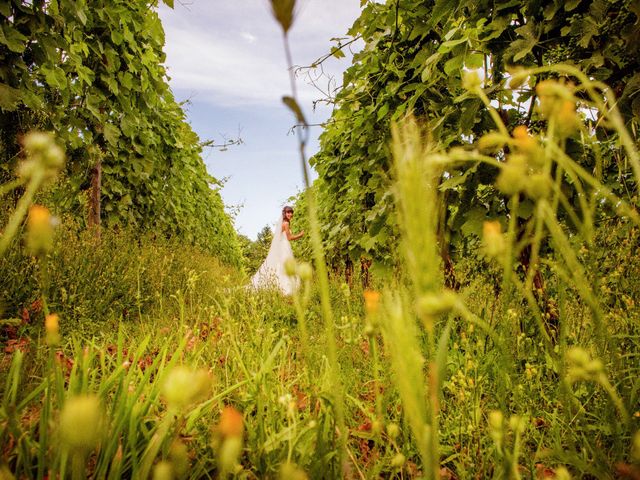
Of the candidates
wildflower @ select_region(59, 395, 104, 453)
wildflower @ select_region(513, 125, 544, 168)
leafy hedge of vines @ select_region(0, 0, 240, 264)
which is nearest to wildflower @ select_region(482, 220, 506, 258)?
wildflower @ select_region(513, 125, 544, 168)

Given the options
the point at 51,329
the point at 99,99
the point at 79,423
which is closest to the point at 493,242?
the point at 79,423

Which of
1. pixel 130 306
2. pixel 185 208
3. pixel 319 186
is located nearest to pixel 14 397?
pixel 130 306

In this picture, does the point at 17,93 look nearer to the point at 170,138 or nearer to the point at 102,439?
the point at 102,439

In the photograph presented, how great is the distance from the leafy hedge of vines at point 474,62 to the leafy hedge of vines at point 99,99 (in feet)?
6.95

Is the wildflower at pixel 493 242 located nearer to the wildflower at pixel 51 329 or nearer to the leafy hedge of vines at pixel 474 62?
the leafy hedge of vines at pixel 474 62

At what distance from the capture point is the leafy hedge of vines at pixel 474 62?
1.69 metres

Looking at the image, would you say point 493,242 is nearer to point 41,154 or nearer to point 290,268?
point 290,268

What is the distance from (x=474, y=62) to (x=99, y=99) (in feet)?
11.6

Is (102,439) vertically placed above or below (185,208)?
below

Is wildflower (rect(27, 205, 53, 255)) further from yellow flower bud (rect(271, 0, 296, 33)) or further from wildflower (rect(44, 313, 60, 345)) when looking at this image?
yellow flower bud (rect(271, 0, 296, 33))

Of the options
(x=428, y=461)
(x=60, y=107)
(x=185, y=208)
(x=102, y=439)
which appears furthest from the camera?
(x=185, y=208)

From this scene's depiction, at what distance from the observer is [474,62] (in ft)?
6.95

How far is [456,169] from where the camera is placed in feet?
7.23

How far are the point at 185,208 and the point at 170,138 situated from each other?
2.08m
